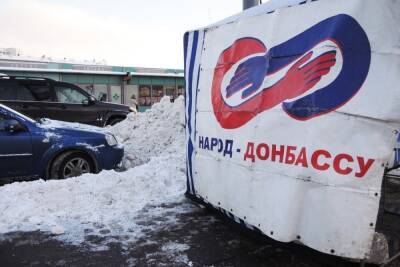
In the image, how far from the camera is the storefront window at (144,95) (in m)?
27.2

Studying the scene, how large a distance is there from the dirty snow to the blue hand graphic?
5.73 feet

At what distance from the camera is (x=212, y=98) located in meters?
4.61

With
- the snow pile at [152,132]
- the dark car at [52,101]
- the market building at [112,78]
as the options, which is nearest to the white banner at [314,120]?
the snow pile at [152,132]

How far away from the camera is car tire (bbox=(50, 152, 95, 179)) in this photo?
24.3 feet

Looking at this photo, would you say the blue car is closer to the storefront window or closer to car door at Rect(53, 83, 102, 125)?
car door at Rect(53, 83, 102, 125)

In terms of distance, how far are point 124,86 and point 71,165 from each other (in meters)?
19.5

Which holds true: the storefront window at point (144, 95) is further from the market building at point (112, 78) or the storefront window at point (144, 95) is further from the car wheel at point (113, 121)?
the car wheel at point (113, 121)

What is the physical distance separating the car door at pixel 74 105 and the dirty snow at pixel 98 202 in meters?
4.95

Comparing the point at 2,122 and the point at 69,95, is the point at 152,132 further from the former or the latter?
the point at 2,122

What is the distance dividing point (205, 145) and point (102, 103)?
372 inches

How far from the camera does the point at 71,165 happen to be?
7543 mm

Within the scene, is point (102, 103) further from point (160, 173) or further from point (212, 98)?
point (212, 98)

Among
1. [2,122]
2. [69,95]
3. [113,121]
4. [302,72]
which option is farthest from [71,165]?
[113,121]

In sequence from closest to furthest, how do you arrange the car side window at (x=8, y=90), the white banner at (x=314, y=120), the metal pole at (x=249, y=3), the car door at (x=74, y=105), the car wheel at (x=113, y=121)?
the white banner at (x=314, y=120) < the metal pole at (x=249, y=3) < the car side window at (x=8, y=90) < the car door at (x=74, y=105) < the car wheel at (x=113, y=121)
